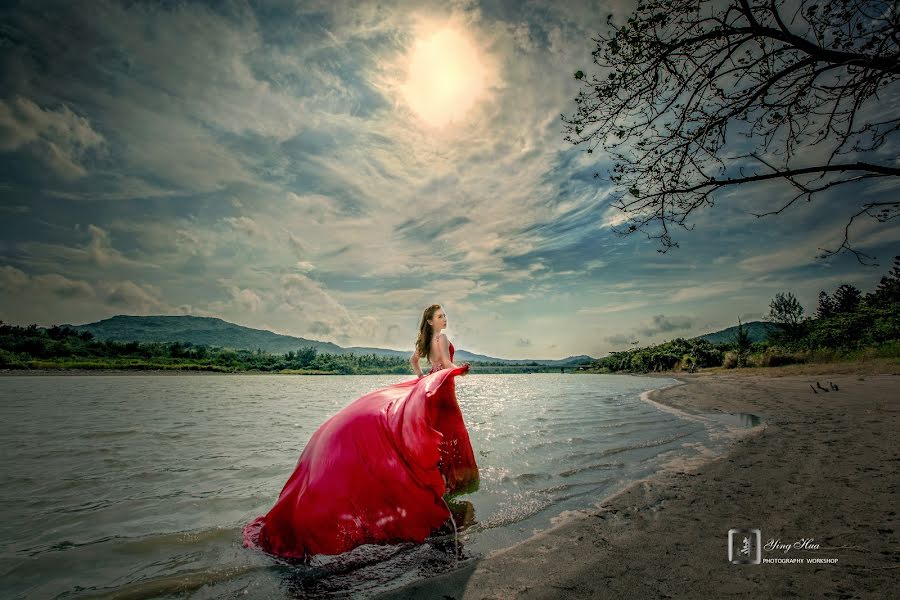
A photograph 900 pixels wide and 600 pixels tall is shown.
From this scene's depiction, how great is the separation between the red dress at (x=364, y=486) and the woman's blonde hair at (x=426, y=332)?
208 centimetres

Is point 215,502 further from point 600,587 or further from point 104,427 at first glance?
point 104,427

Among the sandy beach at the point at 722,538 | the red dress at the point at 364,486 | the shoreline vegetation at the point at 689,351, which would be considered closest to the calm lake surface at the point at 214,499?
the red dress at the point at 364,486

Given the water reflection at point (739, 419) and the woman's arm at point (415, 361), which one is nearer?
the woman's arm at point (415, 361)

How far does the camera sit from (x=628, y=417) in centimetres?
1371

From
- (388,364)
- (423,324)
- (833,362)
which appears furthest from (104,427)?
(388,364)

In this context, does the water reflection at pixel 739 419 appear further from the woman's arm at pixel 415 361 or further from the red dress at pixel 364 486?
the red dress at pixel 364 486

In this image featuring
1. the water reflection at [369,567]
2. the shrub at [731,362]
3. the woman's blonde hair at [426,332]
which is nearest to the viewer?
the water reflection at [369,567]

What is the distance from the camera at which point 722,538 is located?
140 inches

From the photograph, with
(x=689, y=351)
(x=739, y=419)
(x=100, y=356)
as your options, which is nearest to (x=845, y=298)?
(x=689, y=351)

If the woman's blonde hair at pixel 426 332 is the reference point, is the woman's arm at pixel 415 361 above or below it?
below

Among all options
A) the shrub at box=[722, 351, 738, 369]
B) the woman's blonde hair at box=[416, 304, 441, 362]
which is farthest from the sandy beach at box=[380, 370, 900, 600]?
the shrub at box=[722, 351, 738, 369]

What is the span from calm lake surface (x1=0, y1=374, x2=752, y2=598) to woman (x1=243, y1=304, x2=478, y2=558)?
0.18 metres

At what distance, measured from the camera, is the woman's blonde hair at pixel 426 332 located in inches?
253

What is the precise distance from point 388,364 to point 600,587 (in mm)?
147051
